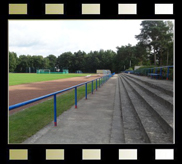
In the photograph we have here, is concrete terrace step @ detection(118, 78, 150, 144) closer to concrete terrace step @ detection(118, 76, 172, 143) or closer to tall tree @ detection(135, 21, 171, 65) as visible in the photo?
concrete terrace step @ detection(118, 76, 172, 143)

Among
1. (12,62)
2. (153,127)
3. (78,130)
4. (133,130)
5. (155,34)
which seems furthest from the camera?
(12,62)

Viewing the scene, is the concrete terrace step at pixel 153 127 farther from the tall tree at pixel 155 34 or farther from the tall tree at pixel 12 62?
the tall tree at pixel 12 62

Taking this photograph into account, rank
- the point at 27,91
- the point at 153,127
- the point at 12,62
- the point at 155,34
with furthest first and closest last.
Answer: the point at 12,62, the point at 155,34, the point at 27,91, the point at 153,127

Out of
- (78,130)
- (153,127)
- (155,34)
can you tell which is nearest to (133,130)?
(153,127)

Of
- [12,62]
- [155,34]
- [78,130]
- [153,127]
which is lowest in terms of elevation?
[78,130]

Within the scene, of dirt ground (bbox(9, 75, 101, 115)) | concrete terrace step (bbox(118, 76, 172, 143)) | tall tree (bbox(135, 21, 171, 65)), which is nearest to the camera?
concrete terrace step (bbox(118, 76, 172, 143))

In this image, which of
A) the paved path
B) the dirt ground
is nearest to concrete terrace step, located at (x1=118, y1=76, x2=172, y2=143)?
the paved path

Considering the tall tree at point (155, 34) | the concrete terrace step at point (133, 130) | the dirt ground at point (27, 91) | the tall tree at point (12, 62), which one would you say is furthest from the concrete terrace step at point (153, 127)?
the tall tree at point (12, 62)

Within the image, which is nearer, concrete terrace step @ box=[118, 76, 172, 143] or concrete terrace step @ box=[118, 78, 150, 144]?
concrete terrace step @ box=[118, 76, 172, 143]

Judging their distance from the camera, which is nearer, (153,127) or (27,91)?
(153,127)

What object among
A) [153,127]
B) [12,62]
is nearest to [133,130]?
[153,127]

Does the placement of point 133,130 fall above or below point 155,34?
below

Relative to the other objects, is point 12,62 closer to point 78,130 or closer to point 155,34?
point 155,34

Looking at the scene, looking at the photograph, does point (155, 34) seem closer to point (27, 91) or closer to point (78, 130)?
point (27, 91)
